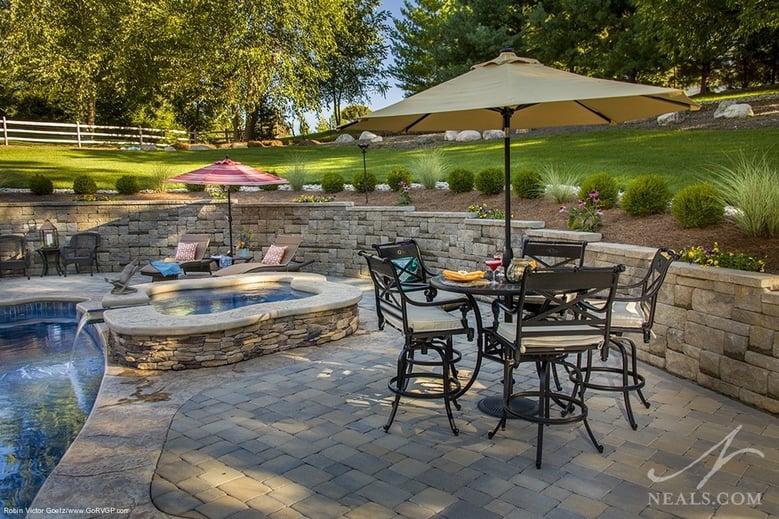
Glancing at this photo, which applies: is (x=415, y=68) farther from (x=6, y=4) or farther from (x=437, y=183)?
(x=437, y=183)

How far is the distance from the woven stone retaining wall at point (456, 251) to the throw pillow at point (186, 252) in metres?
1.60

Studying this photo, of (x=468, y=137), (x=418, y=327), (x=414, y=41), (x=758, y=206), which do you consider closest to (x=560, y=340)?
(x=418, y=327)

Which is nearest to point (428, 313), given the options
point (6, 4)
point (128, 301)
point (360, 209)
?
point (128, 301)

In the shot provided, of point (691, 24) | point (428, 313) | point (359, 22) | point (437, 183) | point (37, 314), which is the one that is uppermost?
point (359, 22)

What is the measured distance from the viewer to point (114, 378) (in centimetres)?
523

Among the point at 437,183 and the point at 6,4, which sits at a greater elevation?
the point at 6,4

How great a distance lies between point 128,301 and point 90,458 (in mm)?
3621

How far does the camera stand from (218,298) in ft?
25.2

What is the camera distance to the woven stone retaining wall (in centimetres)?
424

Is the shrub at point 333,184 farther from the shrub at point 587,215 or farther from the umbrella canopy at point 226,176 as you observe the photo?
the shrub at point 587,215

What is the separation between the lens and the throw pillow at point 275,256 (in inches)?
383

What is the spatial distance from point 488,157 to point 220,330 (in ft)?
36.2

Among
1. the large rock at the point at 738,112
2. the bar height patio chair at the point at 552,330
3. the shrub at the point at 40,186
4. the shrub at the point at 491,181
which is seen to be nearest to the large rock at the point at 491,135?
the large rock at the point at 738,112

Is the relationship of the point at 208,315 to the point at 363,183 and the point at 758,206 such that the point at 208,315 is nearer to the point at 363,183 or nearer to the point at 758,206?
the point at 758,206
